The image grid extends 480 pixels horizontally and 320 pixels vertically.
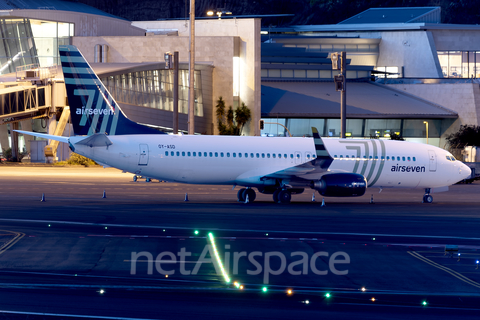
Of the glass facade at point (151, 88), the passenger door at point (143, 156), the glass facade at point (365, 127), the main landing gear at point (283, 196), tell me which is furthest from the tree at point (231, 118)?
the passenger door at point (143, 156)

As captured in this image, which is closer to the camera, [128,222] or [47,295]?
[47,295]

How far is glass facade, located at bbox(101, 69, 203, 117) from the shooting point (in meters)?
73.0

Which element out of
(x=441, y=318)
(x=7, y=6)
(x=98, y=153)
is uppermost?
(x=7, y=6)

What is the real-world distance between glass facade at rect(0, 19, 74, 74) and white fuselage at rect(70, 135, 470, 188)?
190ft

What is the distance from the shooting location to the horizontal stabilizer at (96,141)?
28641mm

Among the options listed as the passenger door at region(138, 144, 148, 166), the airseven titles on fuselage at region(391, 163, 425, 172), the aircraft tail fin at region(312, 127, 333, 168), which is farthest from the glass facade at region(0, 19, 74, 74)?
the airseven titles on fuselage at region(391, 163, 425, 172)

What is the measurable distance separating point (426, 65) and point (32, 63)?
63833 millimetres

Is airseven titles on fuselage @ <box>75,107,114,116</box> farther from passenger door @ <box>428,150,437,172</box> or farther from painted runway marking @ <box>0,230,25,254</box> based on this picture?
passenger door @ <box>428,150,437,172</box>

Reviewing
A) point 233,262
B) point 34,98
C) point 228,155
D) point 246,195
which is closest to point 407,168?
point 246,195

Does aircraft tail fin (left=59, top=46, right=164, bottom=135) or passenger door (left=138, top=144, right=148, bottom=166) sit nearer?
passenger door (left=138, top=144, right=148, bottom=166)

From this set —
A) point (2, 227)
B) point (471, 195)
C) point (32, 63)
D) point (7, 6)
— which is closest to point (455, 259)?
point (2, 227)

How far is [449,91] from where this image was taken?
96.3 metres

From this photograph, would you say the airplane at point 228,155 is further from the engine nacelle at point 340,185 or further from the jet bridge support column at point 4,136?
the jet bridge support column at point 4,136

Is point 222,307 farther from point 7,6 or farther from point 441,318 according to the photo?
point 7,6
